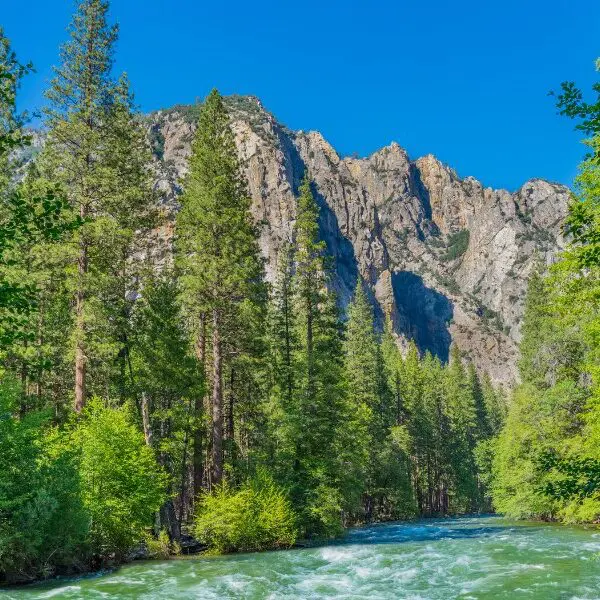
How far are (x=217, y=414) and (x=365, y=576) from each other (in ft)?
33.4

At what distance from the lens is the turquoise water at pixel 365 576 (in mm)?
15383

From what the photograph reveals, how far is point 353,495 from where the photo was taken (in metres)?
33.8

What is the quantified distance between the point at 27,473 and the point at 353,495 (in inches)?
841

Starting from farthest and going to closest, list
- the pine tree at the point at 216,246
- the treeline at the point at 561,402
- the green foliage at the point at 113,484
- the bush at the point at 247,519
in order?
the pine tree at the point at 216,246 < the bush at the point at 247,519 < the green foliage at the point at 113,484 < the treeline at the point at 561,402

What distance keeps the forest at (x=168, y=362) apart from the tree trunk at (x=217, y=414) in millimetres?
74

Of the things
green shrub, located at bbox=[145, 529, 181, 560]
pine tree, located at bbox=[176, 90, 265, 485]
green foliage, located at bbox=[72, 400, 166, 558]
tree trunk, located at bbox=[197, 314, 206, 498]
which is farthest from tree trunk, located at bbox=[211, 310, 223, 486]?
green foliage, located at bbox=[72, 400, 166, 558]

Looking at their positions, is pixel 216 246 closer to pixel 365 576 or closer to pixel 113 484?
pixel 113 484

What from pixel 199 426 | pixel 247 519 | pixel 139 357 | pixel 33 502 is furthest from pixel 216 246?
pixel 33 502

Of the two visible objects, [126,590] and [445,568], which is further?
[445,568]

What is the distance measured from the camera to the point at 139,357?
1134 inches

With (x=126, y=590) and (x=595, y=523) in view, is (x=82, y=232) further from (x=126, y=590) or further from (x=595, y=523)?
(x=595, y=523)

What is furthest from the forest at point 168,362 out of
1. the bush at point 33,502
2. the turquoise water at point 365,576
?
the turquoise water at point 365,576

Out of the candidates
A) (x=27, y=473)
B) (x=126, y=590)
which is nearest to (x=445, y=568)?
(x=126, y=590)

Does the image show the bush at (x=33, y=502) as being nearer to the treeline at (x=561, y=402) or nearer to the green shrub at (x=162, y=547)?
the green shrub at (x=162, y=547)
